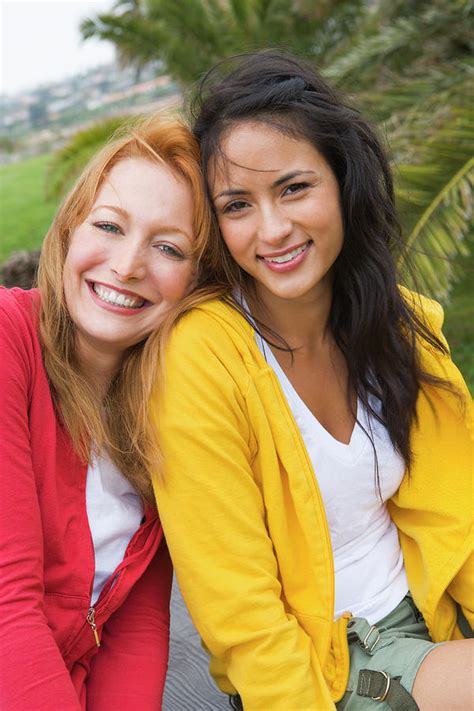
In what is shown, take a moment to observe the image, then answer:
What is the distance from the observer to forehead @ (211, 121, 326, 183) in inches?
85.4

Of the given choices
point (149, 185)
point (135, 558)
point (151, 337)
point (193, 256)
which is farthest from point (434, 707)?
point (149, 185)

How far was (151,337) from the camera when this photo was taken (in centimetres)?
218

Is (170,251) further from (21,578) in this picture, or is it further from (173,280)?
(21,578)

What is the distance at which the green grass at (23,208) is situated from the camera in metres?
12.8

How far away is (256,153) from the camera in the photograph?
2.17 meters

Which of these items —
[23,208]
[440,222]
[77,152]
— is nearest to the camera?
[440,222]

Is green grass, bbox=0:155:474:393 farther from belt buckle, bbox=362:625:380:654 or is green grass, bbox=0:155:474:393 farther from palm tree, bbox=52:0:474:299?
belt buckle, bbox=362:625:380:654

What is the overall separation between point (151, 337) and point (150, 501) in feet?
1.47

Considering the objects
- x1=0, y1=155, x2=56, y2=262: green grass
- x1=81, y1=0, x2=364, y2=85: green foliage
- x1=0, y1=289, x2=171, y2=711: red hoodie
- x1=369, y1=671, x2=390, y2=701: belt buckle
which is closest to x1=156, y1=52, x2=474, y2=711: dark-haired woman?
x1=369, y1=671, x2=390, y2=701: belt buckle

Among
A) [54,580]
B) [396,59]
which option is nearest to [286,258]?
[54,580]

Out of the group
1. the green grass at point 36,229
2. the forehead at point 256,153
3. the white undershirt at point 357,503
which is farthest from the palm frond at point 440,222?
the forehead at point 256,153

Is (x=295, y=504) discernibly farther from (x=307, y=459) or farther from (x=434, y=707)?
(x=434, y=707)

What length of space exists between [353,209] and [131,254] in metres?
0.66

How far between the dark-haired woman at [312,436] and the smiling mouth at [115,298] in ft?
0.60
